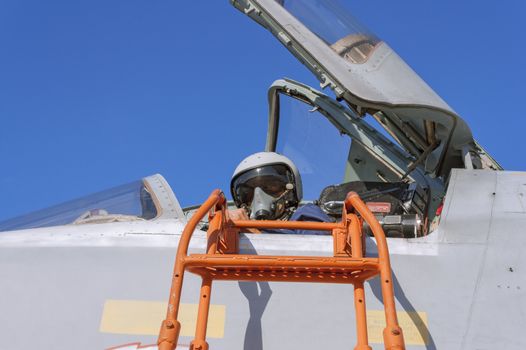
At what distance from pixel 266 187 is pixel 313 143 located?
5.17ft

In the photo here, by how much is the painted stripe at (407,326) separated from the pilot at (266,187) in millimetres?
1441

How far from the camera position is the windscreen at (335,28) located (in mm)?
4453

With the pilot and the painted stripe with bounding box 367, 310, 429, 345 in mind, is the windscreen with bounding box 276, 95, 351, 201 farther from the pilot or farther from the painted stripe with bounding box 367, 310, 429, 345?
the painted stripe with bounding box 367, 310, 429, 345

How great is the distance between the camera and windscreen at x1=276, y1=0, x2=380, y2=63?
445 cm

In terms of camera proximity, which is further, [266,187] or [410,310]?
[266,187]

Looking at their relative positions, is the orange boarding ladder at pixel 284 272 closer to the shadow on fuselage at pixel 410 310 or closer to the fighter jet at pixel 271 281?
the fighter jet at pixel 271 281

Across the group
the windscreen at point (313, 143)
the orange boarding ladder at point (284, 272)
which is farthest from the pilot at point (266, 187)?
the orange boarding ladder at point (284, 272)

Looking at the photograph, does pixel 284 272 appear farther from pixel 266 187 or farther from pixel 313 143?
pixel 313 143

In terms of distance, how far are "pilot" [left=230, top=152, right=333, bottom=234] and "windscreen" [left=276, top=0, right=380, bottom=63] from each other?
3.02 feet

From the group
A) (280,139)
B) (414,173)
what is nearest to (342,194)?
(414,173)

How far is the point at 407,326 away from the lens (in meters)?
2.81

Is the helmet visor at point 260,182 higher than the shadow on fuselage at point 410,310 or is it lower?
higher

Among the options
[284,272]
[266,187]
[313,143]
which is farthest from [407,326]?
[313,143]

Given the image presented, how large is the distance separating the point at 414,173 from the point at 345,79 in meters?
1.58
